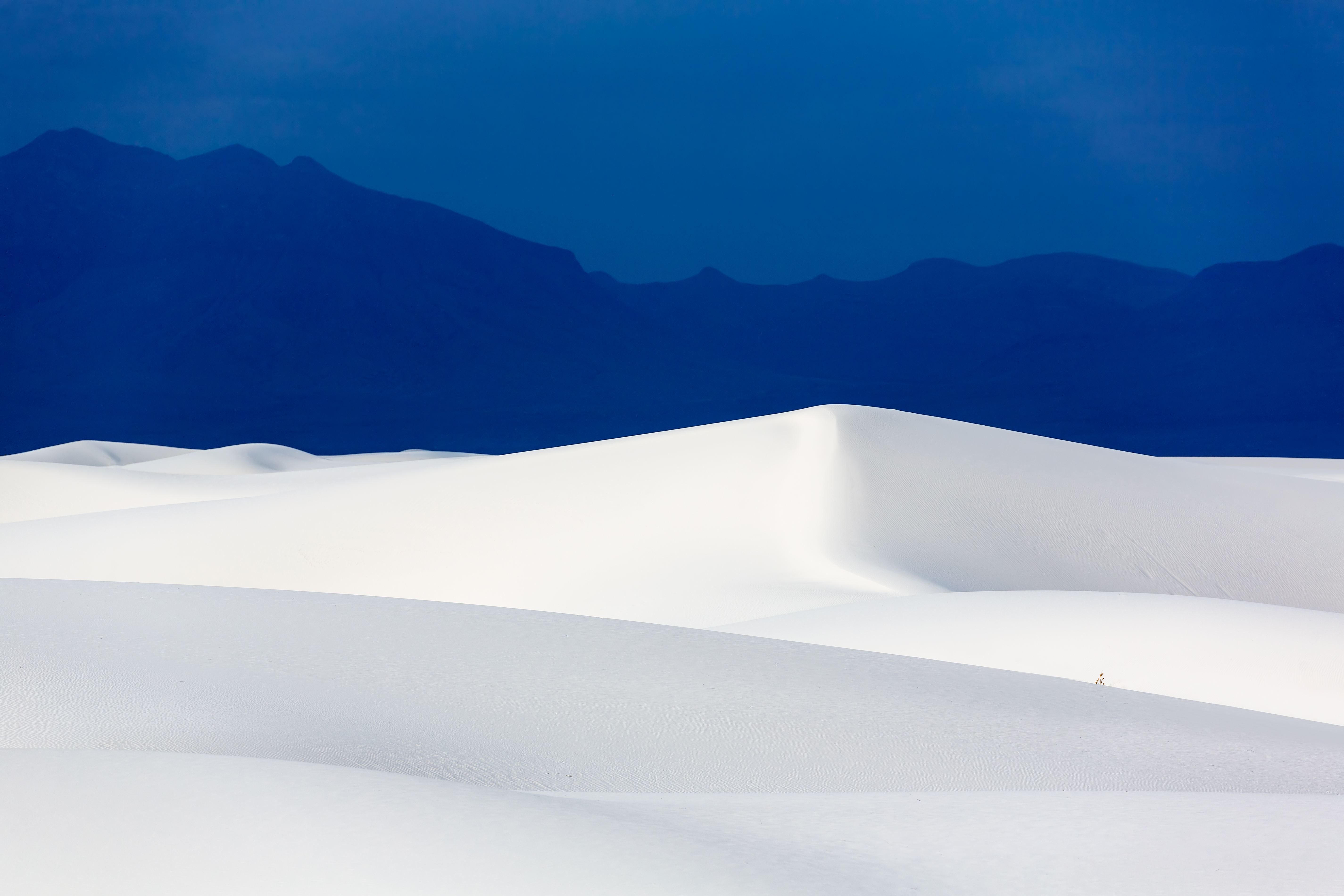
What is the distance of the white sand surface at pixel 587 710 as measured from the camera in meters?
2.99

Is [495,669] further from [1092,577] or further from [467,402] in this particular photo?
[467,402]

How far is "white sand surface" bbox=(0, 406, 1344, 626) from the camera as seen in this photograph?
9.84 meters

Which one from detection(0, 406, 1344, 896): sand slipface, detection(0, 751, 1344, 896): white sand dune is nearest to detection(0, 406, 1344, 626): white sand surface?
detection(0, 406, 1344, 896): sand slipface

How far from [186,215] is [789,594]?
80.8m

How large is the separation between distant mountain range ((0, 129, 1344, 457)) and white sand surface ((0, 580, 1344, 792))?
53.4m

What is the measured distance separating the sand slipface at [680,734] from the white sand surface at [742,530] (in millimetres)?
130

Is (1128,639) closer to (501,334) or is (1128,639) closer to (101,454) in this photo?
(101,454)

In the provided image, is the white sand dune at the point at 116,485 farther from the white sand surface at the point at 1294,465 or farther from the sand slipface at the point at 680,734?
the white sand surface at the point at 1294,465

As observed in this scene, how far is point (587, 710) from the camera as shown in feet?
11.8

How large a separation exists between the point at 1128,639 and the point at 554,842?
14.7ft

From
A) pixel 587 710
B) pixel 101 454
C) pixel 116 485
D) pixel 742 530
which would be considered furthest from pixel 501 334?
pixel 587 710

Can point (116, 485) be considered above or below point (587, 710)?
above

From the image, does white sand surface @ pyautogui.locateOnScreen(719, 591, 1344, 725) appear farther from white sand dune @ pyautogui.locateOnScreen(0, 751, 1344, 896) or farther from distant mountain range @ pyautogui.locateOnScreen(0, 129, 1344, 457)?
distant mountain range @ pyautogui.locateOnScreen(0, 129, 1344, 457)

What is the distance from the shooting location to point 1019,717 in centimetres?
A: 376
